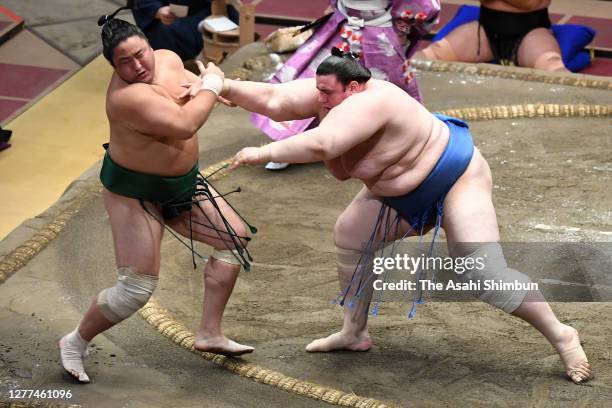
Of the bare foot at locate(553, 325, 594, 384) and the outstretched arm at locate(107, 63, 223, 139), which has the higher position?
the outstretched arm at locate(107, 63, 223, 139)

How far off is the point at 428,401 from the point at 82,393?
891 mm

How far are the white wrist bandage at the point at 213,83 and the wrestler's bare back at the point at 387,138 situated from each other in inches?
10.8

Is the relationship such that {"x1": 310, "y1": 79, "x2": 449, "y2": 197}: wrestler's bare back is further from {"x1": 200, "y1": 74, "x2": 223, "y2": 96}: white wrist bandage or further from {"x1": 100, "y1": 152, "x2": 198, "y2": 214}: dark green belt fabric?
{"x1": 100, "y1": 152, "x2": 198, "y2": 214}: dark green belt fabric

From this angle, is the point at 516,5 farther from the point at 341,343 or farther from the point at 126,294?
the point at 126,294

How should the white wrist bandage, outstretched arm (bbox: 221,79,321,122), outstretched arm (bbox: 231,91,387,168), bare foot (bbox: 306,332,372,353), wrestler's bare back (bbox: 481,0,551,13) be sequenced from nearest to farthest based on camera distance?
1. outstretched arm (bbox: 231,91,387,168)
2. the white wrist bandage
3. outstretched arm (bbox: 221,79,321,122)
4. bare foot (bbox: 306,332,372,353)
5. wrestler's bare back (bbox: 481,0,551,13)

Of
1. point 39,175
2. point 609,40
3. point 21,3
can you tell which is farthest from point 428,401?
point 21,3

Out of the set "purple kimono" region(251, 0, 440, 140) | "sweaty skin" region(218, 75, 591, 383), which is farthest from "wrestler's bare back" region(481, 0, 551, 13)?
"sweaty skin" region(218, 75, 591, 383)

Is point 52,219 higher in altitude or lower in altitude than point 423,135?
lower

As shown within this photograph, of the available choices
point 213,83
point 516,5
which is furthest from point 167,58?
point 516,5

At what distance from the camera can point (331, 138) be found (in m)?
2.61

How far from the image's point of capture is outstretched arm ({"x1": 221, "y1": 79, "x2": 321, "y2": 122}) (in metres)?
2.86

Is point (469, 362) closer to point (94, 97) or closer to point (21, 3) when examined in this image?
point (94, 97)

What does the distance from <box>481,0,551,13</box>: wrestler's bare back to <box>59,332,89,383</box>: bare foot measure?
3.11 meters

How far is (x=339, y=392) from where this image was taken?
2865mm
